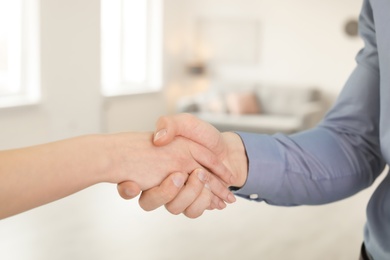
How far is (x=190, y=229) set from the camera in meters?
4.11

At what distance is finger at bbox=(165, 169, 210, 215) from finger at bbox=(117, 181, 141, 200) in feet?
0.33

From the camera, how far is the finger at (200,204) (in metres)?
1.41

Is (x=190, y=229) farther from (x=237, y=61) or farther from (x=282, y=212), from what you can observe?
(x=237, y=61)

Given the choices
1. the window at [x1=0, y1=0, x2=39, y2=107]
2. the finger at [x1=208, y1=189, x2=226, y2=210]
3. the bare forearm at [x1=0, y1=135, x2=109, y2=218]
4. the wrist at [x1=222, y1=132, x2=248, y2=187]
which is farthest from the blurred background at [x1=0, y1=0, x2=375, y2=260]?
the bare forearm at [x1=0, y1=135, x2=109, y2=218]

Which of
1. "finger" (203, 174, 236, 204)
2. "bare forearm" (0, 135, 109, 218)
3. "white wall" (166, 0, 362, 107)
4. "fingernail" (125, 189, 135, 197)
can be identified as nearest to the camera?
"bare forearm" (0, 135, 109, 218)

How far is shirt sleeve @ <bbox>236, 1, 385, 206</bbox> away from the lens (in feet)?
4.39

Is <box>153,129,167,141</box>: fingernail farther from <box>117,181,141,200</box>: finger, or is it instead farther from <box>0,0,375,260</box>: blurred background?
<box>0,0,375,260</box>: blurred background

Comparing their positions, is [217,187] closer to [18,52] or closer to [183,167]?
[183,167]

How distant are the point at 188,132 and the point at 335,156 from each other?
1.20ft

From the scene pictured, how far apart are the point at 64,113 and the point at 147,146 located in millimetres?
5205

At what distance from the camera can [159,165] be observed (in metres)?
1.43

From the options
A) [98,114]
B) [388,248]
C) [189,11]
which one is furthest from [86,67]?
[388,248]

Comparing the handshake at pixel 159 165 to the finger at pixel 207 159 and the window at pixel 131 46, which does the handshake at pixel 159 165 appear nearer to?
the finger at pixel 207 159

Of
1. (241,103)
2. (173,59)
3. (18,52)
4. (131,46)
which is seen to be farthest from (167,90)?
(18,52)
